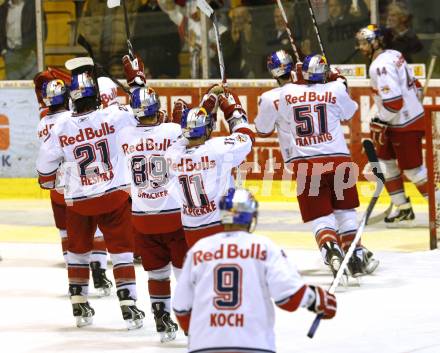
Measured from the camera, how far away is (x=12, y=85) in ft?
51.2

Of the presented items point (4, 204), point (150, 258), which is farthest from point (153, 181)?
point (4, 204)

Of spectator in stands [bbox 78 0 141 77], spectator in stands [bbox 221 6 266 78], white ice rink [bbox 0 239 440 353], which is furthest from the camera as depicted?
spectator in stands [bbox 78 0 141 77]

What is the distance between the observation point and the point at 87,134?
914 centimetres

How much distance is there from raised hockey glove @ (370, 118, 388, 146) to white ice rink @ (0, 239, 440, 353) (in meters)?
1.50

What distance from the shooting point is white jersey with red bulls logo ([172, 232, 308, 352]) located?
20.1ft

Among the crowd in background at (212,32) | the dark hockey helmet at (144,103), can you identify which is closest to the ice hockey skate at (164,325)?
the dark hockey helmet at (144,103)

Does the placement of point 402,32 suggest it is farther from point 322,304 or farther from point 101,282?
point 322,304

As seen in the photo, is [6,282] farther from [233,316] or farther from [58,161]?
[233,316]

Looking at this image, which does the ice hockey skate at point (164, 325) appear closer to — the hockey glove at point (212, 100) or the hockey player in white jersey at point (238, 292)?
the hockey glove at point (212, 100)

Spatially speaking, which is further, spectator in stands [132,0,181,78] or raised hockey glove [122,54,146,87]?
spectator in stands [132,0,181,78]

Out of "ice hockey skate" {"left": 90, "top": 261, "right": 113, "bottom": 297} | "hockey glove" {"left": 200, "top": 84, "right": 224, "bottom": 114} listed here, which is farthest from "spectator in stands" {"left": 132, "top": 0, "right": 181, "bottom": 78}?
"hockey glove" {"left": 200, "top": 84, "right": 224, "bottom": 114}

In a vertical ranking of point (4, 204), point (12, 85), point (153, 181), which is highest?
point (153, 181)

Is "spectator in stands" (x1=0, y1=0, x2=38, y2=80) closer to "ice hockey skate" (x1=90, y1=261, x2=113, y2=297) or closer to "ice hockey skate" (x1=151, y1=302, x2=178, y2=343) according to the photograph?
"ice hockey skate" (x1=90, y1=261, x2=113, y2=297)

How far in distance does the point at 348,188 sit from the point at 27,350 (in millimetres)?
2839
